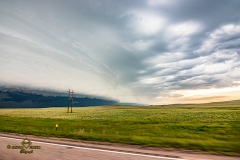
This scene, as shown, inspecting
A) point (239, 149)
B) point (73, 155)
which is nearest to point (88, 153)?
point (73, 155)

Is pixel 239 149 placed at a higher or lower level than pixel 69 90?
lower

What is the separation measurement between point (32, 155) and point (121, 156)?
171 inches

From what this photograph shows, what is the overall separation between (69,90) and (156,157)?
60.6 m

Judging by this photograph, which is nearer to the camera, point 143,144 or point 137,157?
point 137,157

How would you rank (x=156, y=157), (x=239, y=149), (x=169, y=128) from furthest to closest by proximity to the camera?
(x=169, y=128)
(x=239, y=149)
(x=156, y=157)

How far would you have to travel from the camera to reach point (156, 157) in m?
7.65

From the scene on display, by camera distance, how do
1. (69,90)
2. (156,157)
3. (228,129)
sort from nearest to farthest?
(156,157) → (228,129) → (69,90)

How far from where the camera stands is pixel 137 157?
770cm

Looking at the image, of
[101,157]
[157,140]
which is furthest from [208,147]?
[101,157]

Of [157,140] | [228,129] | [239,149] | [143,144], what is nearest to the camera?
[239,149]

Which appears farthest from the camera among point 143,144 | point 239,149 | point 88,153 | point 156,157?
point 143,144

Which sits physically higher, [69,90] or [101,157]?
[69,90]

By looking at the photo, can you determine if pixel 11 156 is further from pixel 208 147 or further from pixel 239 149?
pixel 239 149

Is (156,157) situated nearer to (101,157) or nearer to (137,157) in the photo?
(137,157)
